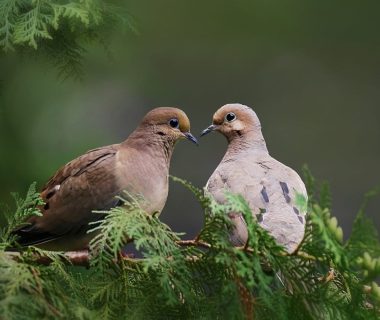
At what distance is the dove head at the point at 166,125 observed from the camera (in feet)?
8.14

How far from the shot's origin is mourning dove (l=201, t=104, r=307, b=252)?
2.18 metres

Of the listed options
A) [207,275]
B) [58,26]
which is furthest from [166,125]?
[207,275]

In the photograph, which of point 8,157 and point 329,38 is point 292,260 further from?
point 329,38

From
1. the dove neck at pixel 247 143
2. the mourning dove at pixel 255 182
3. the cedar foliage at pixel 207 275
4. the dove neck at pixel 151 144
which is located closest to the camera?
the cedar foliage at pixel 207 275

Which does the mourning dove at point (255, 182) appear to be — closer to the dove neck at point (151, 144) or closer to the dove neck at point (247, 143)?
the dove neck at point (247, 143)

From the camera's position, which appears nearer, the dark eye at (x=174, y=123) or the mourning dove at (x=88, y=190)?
the mourning dove at (x=88, y=190)

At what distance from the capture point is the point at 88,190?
235 centimetres

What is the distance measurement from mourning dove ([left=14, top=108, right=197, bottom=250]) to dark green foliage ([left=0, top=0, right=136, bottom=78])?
369 mm

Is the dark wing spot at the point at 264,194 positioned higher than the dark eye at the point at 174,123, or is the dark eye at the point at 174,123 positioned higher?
the dark eye at the point at 174,123

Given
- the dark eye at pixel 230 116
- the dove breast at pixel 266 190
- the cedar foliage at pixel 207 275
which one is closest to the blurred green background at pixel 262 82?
the dark eye at pixel 230 116

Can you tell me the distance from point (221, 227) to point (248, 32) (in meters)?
5.07

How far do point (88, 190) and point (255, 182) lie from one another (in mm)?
478

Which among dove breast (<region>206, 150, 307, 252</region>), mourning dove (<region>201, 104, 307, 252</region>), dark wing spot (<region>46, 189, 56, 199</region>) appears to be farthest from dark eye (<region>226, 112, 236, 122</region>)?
dark wing spot (<region>46, 189, 56, 199</region>)

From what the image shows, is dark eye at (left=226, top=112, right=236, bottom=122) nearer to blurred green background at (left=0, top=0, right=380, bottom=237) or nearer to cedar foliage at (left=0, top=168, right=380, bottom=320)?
cedar foliage at (left=0, top=168, right=380, bottom=320)
